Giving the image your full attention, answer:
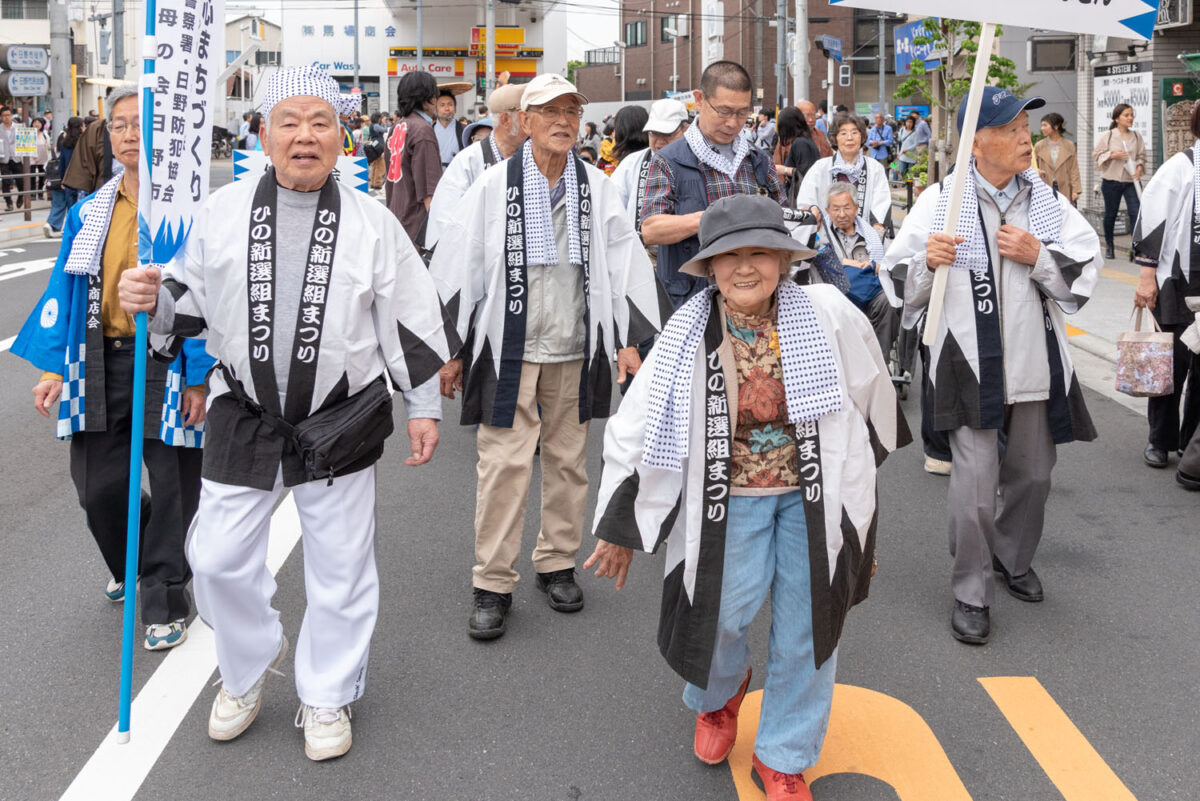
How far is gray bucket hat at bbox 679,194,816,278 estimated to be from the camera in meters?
3.17

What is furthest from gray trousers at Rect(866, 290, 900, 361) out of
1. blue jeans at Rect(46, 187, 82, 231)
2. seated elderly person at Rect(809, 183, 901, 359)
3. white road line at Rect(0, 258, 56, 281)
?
blue jeans at Rect(46, 187, 82, 231)

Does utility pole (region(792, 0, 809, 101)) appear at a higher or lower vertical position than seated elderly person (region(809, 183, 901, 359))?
higher

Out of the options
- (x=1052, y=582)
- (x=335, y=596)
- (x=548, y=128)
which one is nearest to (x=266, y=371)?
(x=335, y=596)

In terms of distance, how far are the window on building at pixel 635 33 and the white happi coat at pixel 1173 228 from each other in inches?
2651

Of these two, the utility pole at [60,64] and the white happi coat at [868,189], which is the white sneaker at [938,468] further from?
the utility pole at [60,64]

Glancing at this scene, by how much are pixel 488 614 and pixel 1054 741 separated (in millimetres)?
1984

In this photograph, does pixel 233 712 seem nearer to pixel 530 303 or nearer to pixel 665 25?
pixel 530 303

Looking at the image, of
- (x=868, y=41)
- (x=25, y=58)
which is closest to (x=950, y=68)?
(x=25, y=58)

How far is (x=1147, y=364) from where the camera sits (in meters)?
6.39

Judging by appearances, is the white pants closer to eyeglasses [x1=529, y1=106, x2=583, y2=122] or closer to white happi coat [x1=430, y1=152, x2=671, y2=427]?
white happi coat [x1=430, y1=152, x2=671, y2=427]

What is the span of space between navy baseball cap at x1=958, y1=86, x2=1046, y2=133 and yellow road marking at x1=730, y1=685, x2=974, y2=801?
2027mm

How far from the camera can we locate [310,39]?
72562 mm

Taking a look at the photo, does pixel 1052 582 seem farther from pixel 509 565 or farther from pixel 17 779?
pixel 17 779

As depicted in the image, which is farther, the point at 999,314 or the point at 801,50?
the point at 801,50
